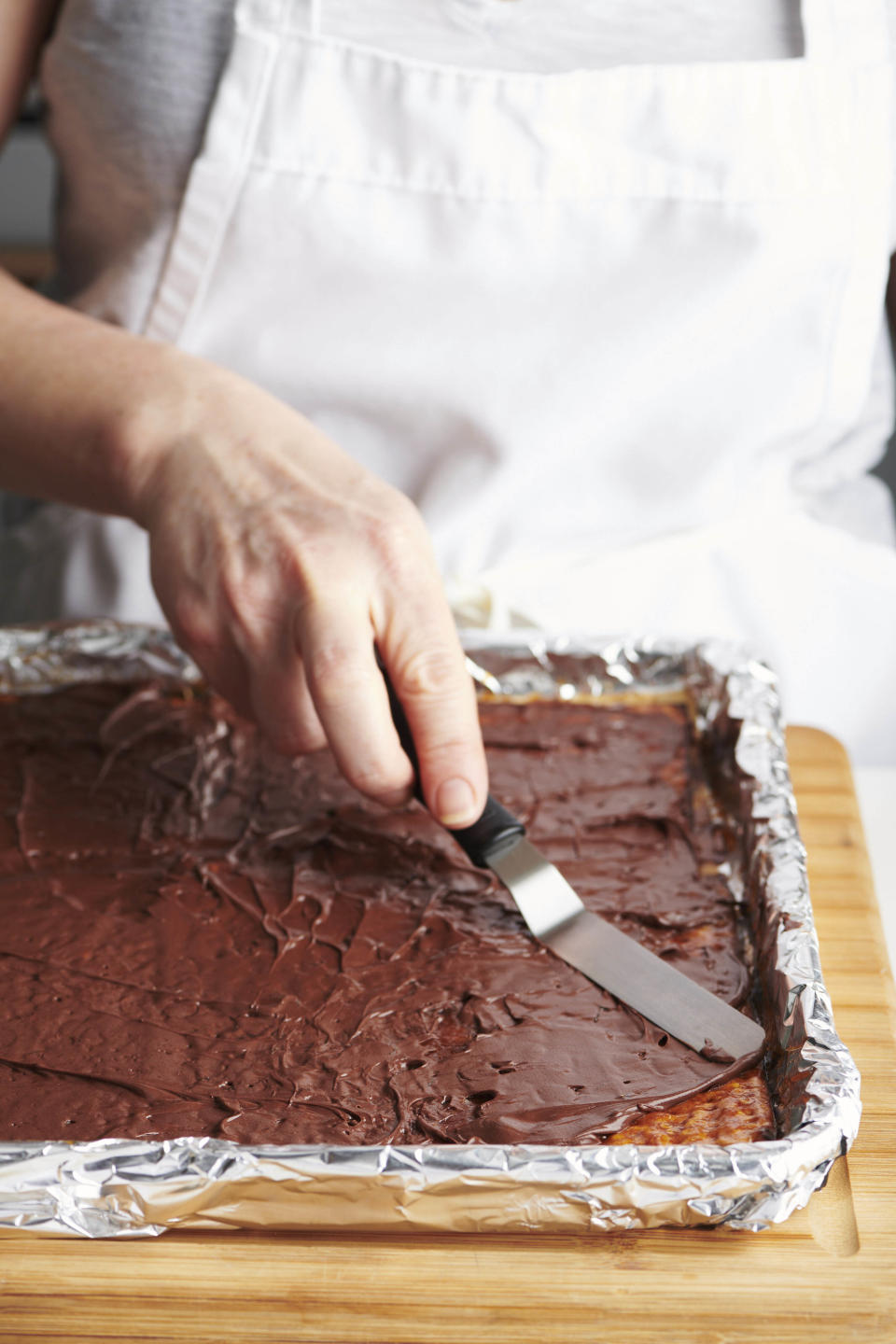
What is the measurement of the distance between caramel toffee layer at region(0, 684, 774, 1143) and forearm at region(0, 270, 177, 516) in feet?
0.89

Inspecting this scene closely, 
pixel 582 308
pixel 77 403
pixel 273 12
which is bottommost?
pixel 77 403

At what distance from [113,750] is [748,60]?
109 centimetres

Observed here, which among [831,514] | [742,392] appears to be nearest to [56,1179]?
[742,392]

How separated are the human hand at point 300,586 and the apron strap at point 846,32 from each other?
0.75 meters

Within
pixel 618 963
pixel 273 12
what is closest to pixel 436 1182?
pixel 618 963

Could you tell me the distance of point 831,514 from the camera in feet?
5.62

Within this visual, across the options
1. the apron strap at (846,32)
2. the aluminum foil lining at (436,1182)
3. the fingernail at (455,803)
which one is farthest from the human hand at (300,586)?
the apron strap at (846,32)

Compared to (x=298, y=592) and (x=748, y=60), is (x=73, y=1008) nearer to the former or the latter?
(x=298, y=592)

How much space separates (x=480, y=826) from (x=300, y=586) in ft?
0.93

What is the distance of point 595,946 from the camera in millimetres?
1113

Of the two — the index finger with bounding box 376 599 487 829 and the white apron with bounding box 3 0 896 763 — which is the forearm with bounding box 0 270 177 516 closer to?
the white apron with bounding box 3 0 896 763

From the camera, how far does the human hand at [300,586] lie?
1138mm

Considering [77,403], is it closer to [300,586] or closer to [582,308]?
[300,586]

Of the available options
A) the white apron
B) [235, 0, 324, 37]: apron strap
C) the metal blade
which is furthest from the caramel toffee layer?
[235, 0, 324, 37]: apron strap
